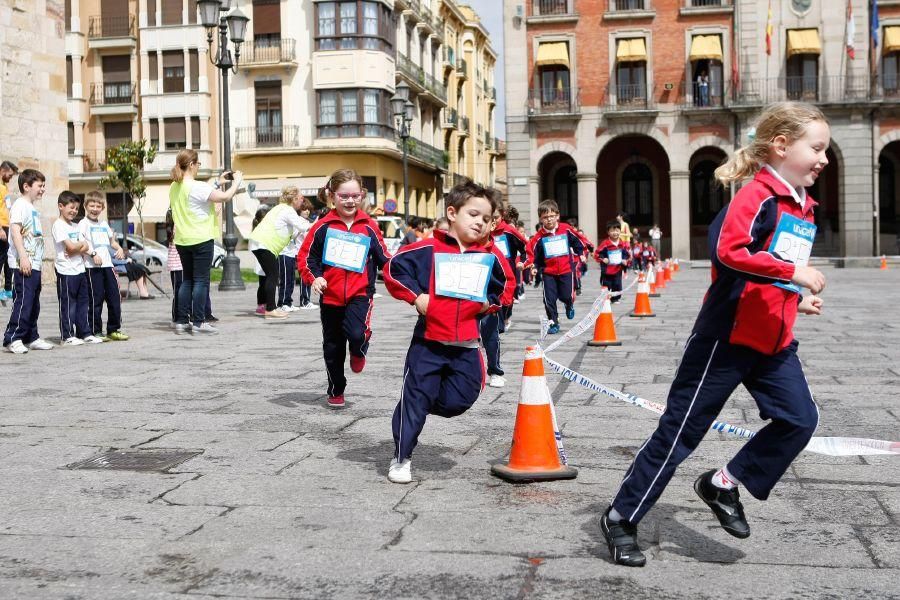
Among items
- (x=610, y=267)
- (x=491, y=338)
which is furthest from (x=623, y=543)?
(x=610, y=267)

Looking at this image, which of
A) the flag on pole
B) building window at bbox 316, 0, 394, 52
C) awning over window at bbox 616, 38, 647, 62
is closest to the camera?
the flag on pole

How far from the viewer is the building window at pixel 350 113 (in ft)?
139

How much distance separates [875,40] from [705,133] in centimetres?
660

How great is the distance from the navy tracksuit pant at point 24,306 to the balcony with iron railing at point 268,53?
3388 cm

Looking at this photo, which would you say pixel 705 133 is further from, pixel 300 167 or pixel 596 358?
pixel 596 358

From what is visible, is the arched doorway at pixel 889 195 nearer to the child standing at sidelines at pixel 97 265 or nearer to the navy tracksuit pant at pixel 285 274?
the navy tracksuit pant at pixel 285 274

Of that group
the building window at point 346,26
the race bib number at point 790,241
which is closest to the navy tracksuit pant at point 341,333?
the race bib number at point 790,241

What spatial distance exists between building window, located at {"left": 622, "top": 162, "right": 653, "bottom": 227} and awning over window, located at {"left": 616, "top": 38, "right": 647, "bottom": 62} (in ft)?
17.7

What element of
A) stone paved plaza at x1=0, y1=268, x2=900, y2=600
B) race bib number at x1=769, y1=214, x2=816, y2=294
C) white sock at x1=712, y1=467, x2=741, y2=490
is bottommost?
stone paved plaza at x1=0, y1=268, x2=900, y2=600

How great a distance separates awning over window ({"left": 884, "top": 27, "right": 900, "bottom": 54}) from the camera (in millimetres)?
38625

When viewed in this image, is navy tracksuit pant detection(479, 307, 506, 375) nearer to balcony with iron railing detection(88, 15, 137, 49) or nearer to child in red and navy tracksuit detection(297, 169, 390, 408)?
child in red and navy tracksuit detection(297, 169, 390, 408)

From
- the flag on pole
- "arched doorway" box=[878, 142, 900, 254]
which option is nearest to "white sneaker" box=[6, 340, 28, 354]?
the flag on pole

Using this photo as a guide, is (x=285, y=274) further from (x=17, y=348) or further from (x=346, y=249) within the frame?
(x=346, y=249)

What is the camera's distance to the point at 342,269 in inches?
263
